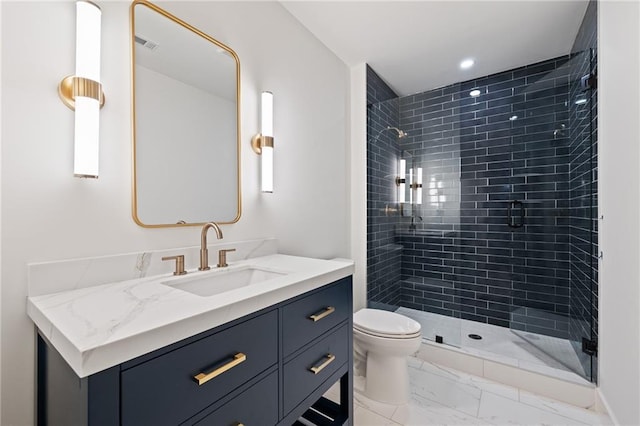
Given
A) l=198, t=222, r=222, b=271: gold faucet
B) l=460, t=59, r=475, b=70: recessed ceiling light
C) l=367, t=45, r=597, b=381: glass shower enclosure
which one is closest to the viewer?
l=198, t=222, r=222, b=271: gold faucet


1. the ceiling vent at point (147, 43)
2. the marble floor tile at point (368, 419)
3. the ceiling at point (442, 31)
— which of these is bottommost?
the marble floor tile at point (368, 419)

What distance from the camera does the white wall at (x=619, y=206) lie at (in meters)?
1.32

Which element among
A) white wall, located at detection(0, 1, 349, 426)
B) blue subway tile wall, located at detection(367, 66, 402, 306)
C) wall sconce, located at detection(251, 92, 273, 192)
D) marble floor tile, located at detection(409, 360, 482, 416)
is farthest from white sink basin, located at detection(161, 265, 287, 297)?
blue subway tile wall, located at detection(367, 66, 402, 306)

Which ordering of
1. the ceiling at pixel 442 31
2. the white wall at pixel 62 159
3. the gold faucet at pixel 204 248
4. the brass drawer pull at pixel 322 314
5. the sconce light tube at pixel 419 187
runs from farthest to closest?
the sconce light tube at pixel 419 187, the ceiling at pixel 442 31, the gold faucet at pixel 204 248, the brass drawer pull at pixel 322 314, the white wall at pixel 62 159

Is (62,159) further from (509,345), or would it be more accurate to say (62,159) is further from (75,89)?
(509,345)

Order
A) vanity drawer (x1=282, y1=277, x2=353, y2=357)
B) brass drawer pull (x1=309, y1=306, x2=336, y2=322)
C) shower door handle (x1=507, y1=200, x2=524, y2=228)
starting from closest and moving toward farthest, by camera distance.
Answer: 1. vanity drawer (x1=282, y1=277, x2=353, y2=357)
2. brass drawer pull (x1=309, y1=306, x2=336, y2=322)
3. shower door handle (x1=507, y1=200, x2=524, y2=228)

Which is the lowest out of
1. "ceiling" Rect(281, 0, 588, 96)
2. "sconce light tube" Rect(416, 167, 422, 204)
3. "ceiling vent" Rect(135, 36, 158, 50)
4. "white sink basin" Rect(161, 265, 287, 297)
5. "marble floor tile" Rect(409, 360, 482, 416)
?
"marble floor tile" Rect(409, 360, 482, 416)

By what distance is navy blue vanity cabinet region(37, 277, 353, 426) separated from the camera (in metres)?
0.64

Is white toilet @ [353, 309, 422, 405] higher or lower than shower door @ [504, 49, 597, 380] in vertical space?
lower

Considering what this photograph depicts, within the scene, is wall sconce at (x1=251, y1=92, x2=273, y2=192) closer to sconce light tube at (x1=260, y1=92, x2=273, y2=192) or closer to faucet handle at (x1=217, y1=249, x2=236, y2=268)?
sconce light tube at (x1=260, y1=92, x2=273, y2=192)

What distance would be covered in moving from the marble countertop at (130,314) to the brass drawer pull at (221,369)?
116 millimetres

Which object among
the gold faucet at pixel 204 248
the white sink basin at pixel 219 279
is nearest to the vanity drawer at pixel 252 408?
the white sink basin at pixel 219 279

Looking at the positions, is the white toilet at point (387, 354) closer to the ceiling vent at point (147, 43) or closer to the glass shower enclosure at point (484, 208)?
the glass shower enclosure at point (484, 208)

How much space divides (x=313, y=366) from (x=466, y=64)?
2739 mm
